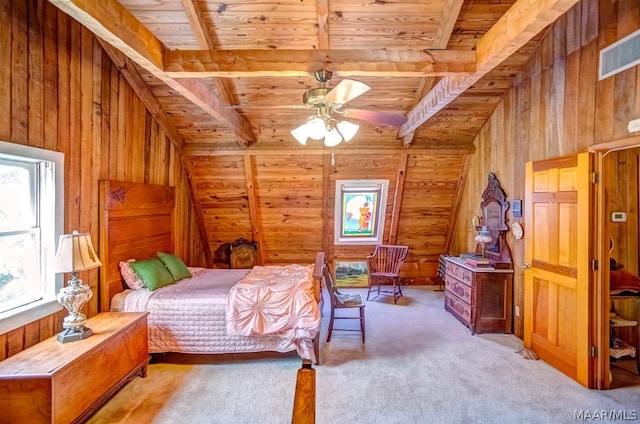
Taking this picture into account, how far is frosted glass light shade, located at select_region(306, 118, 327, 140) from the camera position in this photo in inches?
95.6

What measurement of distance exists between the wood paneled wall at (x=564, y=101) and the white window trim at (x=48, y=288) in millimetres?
4371

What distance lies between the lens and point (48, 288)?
2670mm

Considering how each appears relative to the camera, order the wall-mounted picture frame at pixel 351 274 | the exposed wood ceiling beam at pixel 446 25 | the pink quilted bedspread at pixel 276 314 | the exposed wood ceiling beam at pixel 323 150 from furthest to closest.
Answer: the wall-mounted picture frame at pixel 351 274
the exposed wood ceiling beam at pixel 323 150
the pink quilted bedspread at pixel 276 314
the exposed wood ceiling beam at pixel 446 25

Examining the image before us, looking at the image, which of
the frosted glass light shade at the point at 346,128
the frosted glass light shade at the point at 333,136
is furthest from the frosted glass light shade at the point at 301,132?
the frosted glass light shade at the point at 346,128

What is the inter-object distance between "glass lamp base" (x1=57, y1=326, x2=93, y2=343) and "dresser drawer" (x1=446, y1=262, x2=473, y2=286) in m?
3.86

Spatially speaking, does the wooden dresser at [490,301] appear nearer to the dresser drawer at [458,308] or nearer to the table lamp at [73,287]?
the dresser drawer at [458,308]

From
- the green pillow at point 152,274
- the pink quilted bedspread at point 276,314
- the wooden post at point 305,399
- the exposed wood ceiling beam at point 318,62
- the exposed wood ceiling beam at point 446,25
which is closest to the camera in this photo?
the wooden post at point 305,399

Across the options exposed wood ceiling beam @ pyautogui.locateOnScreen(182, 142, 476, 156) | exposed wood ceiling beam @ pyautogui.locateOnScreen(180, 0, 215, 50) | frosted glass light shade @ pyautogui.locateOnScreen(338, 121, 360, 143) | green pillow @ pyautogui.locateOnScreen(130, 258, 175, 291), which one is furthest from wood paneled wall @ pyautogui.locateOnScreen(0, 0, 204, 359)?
frosted glass light shade @ pyautogui.locateOnScreen(338, 121, 360, 143)

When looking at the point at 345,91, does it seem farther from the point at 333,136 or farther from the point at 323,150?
the point at 323,150

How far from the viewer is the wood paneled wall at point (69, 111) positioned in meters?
2.28

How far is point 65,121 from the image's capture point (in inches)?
109

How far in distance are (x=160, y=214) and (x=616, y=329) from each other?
208 inches

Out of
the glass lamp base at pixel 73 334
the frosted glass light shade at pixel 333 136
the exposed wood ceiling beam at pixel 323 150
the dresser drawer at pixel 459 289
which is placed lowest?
the dresser drawer at pixel 459 289

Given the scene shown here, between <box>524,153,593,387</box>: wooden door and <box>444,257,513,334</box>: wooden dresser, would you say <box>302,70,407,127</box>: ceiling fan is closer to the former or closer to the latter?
<box>524,153,593,387</box>: wooden door
